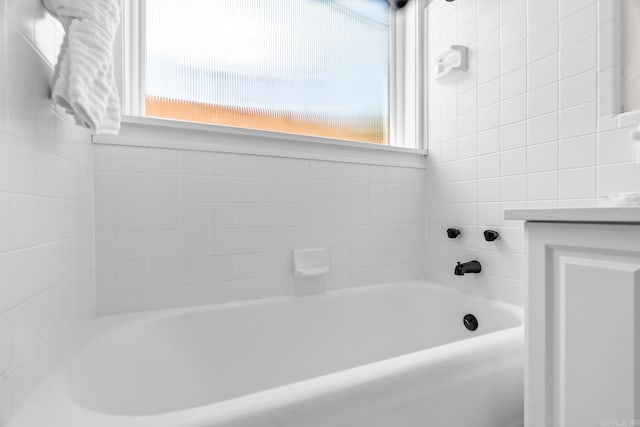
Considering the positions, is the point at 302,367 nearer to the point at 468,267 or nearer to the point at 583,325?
the point at 468,267

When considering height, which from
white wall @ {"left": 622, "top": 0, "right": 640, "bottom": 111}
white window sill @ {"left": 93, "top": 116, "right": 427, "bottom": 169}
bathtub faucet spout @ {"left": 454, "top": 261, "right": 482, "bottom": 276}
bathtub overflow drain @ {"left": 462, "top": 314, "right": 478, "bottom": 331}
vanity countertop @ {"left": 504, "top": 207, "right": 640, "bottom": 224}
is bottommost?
bathtub overflow drain @ {"left": 462, "top": 314, "right": 478, "bottom": 331}

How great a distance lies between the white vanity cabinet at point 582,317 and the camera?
1.54 feet

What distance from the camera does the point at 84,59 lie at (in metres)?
0.61

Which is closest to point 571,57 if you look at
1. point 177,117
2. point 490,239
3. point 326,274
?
point 490,239

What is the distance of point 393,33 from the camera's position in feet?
5.76

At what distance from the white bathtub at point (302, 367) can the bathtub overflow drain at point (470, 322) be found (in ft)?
0.07

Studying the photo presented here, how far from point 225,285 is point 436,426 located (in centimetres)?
88

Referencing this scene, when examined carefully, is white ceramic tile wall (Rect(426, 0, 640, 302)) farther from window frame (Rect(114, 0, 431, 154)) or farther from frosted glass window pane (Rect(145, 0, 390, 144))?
frosted glass window pane (Rect(145, 0, 390, 144))

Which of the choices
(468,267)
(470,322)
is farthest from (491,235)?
(470,322)

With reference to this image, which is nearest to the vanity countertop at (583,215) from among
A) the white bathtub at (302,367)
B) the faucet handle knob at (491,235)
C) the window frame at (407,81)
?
the white bathtub at (302,367)

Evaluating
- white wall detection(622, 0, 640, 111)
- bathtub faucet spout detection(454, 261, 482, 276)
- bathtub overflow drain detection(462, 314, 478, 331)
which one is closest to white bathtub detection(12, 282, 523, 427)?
bathtub overflow drain detection(462, 314, 478, 331)

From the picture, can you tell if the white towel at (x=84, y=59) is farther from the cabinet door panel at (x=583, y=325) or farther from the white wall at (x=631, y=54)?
the white wall at (x=631, y=54)

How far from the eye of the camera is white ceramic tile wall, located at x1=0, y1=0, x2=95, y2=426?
51cm

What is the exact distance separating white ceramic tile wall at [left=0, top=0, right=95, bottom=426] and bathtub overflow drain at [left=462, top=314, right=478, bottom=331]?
143cm
